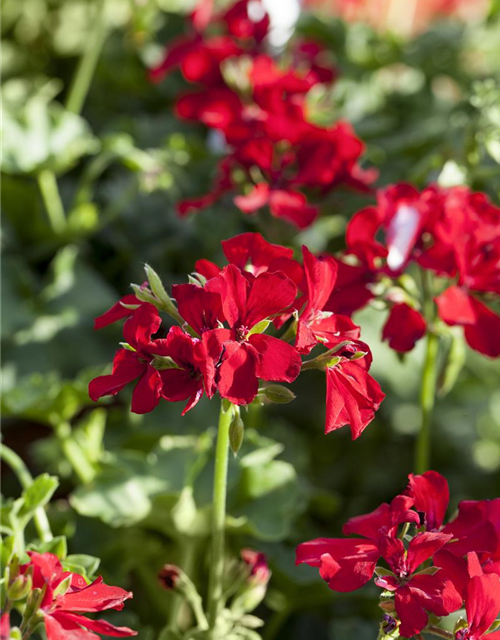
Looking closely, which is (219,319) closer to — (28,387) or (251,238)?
(251,238)

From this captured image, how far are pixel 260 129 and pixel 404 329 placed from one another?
0.39 m

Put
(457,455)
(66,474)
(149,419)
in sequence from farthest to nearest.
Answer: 1. (457,455)
2. (149,419)
3. (66,474)

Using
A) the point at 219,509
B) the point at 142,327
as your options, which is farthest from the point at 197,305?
the point at 219,509

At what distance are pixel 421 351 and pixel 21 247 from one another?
0.60m

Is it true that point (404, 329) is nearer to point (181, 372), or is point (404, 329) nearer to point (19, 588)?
point (181, 372)

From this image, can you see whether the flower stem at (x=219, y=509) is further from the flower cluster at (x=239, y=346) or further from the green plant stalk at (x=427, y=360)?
the green plant stalk at (x=427, y=360)

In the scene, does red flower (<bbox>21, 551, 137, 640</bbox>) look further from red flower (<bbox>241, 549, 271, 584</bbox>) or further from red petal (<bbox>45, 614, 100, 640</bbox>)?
red flower (<bbox>241, 549, 271, 584</bbox>)

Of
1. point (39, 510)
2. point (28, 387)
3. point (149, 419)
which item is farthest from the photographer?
point (149, 419)

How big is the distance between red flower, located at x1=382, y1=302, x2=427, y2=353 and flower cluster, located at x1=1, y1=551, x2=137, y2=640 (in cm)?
34

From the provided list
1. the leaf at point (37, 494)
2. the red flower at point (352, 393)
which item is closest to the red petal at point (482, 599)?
the red flower at point (352, 393)

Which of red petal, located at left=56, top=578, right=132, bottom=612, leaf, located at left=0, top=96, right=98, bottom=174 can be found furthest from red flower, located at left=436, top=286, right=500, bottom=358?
leaf, located at left=0, top=96, right=98, bottom=174

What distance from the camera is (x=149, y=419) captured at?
118 cm

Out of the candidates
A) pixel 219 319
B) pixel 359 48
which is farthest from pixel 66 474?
pixel 359 48

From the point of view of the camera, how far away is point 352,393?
63 centimetres
